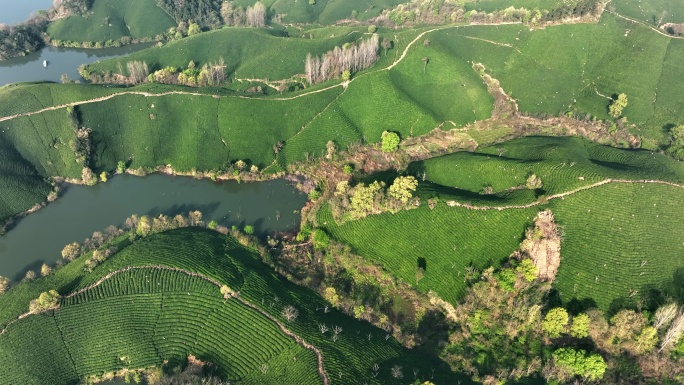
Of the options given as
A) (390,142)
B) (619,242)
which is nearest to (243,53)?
(390,142)

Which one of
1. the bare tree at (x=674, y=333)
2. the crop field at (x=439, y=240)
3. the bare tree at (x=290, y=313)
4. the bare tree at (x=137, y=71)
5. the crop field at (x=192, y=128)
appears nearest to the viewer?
the bare tree at (x=674, y=333)

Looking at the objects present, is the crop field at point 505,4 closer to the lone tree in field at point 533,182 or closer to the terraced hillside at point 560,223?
the terraced hillside at point 560,223

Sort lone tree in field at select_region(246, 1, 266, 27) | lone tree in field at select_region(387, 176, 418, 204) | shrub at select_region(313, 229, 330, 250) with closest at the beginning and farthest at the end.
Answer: shrub at select_region(313, 229, 330, 250)
lone tree in field at select_region(387, 176, 418, 204)
lone tree in field at select_region(246, 1, 266, 27)

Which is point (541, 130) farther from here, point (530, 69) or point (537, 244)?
point (537, 244)

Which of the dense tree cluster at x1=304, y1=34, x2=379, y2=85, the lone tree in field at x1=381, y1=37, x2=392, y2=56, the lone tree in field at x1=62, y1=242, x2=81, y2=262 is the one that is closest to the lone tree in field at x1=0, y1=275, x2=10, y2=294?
the lone tree in field at x1=62, y1=242, x2=81, y2=262

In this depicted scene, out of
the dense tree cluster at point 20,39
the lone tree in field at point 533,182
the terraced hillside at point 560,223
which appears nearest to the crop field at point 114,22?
the dense tree cluster at point 20,39

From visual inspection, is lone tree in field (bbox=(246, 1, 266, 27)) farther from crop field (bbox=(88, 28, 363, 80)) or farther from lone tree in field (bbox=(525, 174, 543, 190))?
lone tree in field (bbox=(525, 174, 543, 190))

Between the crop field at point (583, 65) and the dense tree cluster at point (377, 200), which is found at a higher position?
the crop field at point (583, 65)
